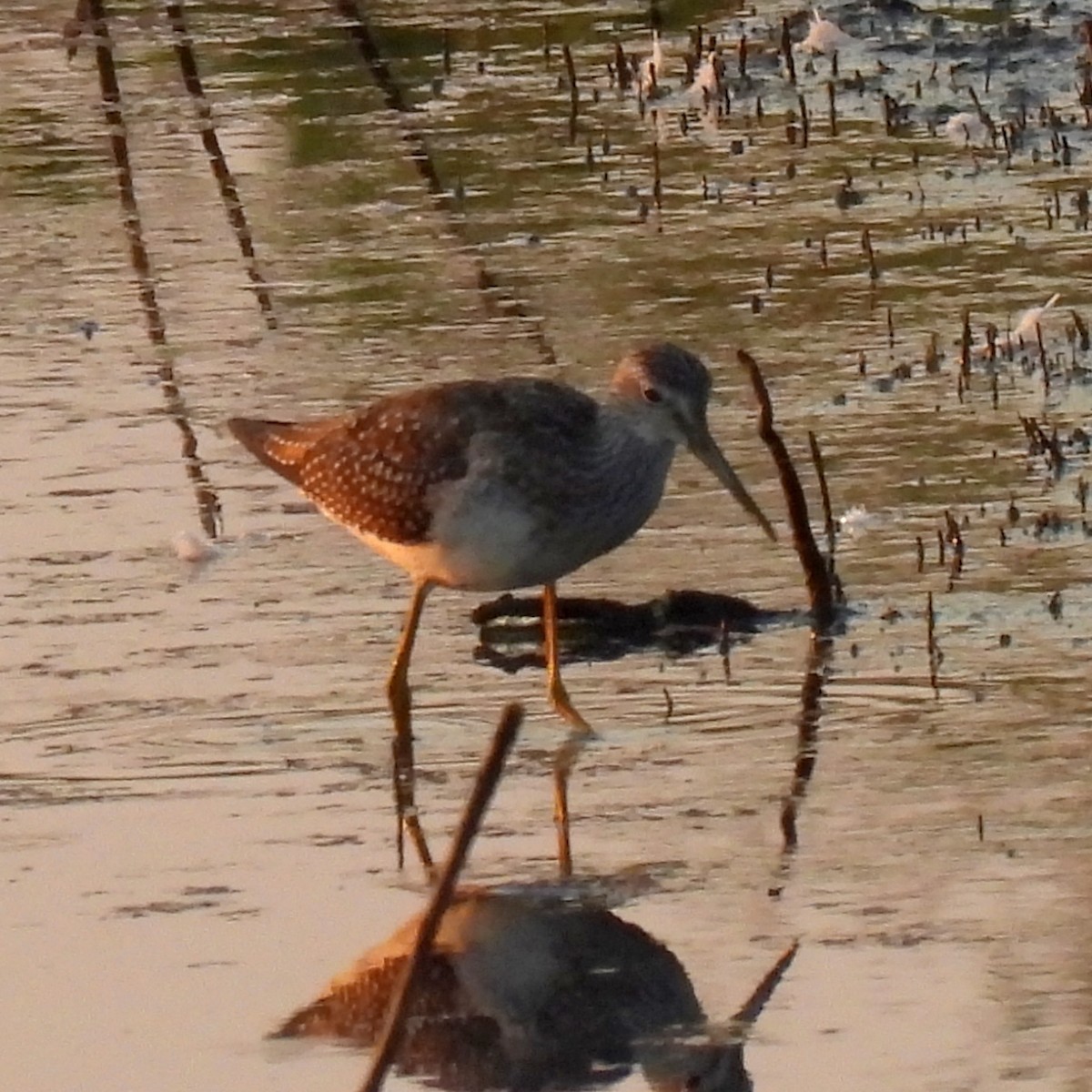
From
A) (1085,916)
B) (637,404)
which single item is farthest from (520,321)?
(1085,916)

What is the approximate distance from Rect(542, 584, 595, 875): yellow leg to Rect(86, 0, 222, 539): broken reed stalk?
64.5 inches

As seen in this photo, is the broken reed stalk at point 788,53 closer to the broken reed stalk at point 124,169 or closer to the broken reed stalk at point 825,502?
the broken reed stalk at point 124,169

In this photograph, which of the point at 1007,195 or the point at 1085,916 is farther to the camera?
the point at 1007,195

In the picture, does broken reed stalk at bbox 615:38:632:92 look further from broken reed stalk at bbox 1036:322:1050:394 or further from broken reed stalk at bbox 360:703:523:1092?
broken reed stalk at bbox 360:703:523:1092

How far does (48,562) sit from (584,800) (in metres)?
2.55

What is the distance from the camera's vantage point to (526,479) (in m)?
8.91

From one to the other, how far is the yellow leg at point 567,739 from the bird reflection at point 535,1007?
1.28 ft

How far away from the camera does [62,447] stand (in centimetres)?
1140

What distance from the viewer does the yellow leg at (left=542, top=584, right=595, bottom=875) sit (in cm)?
798

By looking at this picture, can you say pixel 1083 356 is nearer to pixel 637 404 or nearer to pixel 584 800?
pixel 637 404

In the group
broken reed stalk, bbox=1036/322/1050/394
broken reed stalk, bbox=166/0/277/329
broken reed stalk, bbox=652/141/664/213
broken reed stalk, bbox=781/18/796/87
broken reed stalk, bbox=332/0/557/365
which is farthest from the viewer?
broken reed stalk, bbox=781/18/796/87

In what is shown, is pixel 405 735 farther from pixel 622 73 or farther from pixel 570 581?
pixel 622 73

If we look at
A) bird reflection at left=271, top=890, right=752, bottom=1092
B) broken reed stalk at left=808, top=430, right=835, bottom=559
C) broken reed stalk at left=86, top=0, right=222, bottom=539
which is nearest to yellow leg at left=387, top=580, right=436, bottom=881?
bird reflection at left=271, top=890, right=752, bottom=1092

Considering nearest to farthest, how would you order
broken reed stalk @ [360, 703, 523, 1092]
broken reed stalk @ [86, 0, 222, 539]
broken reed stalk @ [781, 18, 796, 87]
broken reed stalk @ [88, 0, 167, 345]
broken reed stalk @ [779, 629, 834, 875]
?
broken reed stalk @ [360, 703, 523, 1092] → broken reed stalk @ [779, 629, 834, 875] → broken reed stalk @ [86, 0, 222, 539] → broken reed stalk @ [88, 0, 167, 345] → broken reed stalk @ [781, 18, 796, 87]
